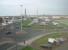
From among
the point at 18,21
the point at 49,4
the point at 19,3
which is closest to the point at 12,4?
the point at 19,3

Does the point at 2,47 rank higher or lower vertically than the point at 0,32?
lower

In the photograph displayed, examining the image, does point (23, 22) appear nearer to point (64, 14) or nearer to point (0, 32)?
point (0, 32)

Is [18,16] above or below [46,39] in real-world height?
above

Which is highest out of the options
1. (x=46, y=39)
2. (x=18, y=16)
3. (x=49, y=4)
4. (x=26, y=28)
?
(x=49, y=4)

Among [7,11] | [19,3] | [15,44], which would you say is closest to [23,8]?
[19,3]

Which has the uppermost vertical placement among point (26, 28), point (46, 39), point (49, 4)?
point (49, 4)

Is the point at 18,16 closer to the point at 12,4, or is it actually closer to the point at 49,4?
the point at 12,4

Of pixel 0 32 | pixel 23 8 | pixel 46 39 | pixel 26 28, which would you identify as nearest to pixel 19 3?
pixel 23 8
